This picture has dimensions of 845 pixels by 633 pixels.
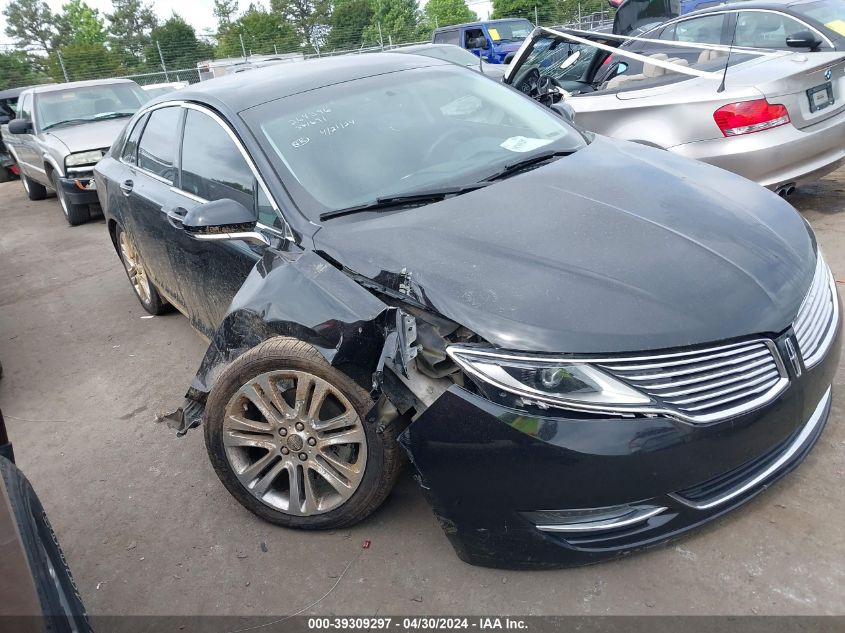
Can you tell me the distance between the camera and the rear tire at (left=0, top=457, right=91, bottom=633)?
63.4 inches

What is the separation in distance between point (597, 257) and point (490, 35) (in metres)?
18.2

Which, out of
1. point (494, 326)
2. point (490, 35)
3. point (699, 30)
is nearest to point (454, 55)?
point (699, 30)

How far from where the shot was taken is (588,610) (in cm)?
220

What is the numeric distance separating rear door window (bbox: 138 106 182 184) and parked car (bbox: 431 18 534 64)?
1426 centimetres

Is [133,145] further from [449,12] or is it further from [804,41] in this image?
[449,12]

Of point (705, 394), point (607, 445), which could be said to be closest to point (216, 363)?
point (607, 445)

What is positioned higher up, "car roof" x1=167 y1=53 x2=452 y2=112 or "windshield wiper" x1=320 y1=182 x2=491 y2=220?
"car roof" x1=167 y1=53 x2=452 y2=112

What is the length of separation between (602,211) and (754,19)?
4811 mm

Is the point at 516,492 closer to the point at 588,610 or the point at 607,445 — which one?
the point at 607,445

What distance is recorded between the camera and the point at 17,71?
26.3 metres

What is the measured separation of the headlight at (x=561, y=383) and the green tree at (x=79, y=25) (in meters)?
58.0

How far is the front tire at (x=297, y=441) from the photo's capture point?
2.45m

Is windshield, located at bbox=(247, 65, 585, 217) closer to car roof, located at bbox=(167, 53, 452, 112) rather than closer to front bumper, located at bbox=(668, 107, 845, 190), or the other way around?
car roof, located at bbox=(167, 53, 452, 112)

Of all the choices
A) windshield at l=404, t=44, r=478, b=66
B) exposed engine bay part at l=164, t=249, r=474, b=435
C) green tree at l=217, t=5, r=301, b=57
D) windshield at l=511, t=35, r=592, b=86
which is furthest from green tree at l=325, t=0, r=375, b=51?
exposed engine bay part at l=164, t=249, r=474, b=435
